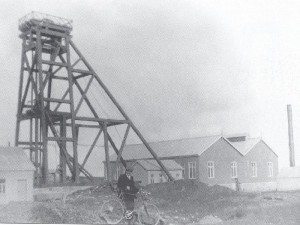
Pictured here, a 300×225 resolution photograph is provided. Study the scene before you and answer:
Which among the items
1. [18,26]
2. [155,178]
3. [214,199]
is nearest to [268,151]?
[155,178]

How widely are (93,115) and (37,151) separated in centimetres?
361

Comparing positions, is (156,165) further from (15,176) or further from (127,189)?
(127,189)

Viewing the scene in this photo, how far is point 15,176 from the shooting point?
70.2ft

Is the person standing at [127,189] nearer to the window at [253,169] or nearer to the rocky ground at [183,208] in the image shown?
the rocky ground at [183,208]

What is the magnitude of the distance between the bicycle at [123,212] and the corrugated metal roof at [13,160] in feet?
27.2

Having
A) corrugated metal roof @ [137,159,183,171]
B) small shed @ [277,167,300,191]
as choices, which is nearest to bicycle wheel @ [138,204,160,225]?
small shed @ [277,167,300,191]

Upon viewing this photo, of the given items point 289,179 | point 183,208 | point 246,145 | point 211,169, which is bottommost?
point 183,208

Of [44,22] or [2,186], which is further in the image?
[44,22]

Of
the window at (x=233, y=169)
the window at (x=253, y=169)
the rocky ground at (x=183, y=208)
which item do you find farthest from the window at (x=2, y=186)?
the window at (x=253, y=169)

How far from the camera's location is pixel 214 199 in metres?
23.2

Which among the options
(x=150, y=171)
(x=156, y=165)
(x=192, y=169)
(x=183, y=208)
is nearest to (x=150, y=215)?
(x=183, y=208)

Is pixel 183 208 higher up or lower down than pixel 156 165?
lower down

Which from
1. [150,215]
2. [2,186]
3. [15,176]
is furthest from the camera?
[15,176]

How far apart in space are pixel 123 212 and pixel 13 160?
403 inches
